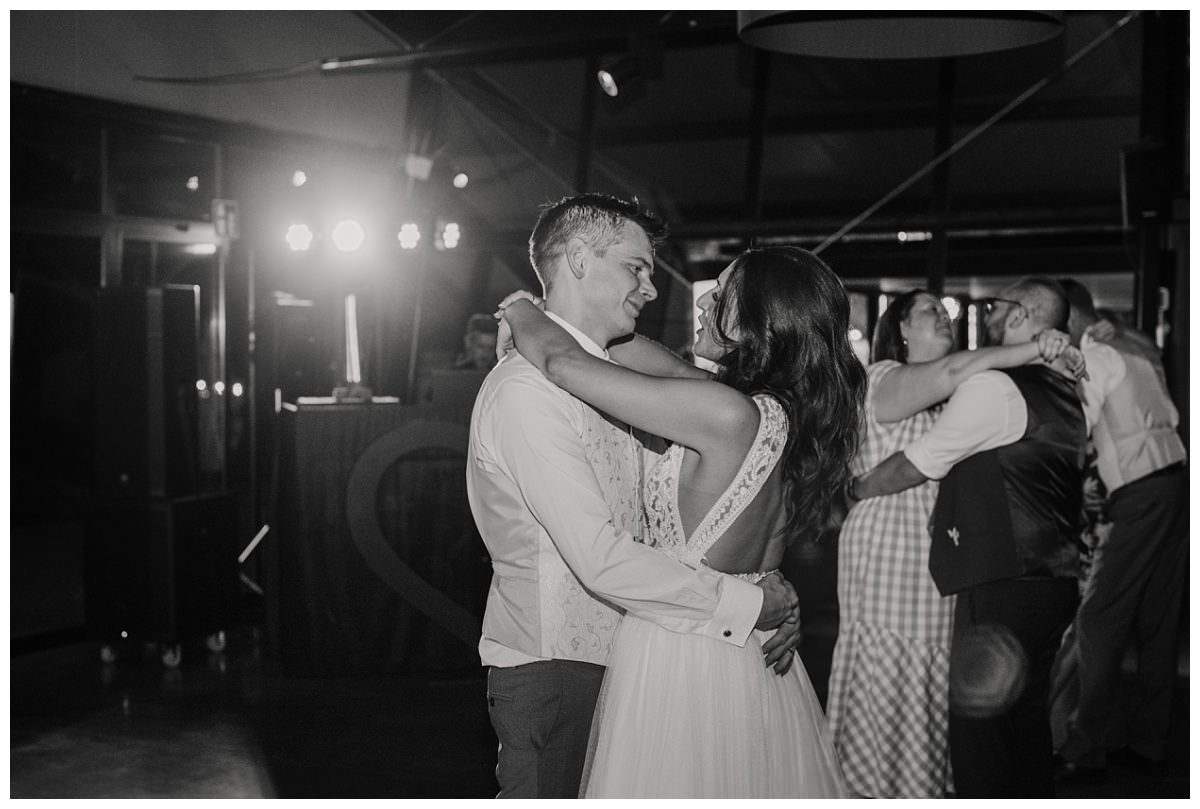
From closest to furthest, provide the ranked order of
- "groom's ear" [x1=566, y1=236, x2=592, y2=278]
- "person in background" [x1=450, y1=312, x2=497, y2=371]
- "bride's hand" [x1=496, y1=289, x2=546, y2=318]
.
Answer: "groom's ear" [x1=566, y1=236, x2=592, y2=278], "bride's hand" [x1=496, y1=289, x2=546, y2=318], "person in background" [x1=450, y1=312, x2=497, y2=371]

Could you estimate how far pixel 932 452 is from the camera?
3.12 metres

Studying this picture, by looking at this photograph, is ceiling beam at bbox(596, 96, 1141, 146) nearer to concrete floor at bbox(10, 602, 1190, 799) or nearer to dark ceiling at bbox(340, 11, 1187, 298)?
dark ceiling at bbox(340, 11, 1187, 298)

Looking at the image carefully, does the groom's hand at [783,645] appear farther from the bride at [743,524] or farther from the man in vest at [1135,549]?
the man in vest at [1135,549]

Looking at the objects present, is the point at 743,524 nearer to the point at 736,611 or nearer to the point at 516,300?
the point at 736,611

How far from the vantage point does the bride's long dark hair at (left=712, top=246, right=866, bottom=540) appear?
2.12m

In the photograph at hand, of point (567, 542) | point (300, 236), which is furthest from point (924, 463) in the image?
point (300, 236)

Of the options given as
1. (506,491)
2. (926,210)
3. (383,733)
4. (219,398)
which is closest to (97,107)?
(219,398)

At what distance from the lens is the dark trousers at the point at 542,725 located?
2111 mm

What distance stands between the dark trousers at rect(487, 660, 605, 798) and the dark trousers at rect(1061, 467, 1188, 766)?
2.54 meters

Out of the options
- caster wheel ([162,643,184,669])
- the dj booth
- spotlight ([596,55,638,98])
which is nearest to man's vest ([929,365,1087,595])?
the dj booth

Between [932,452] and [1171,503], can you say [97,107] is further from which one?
[1171,503]

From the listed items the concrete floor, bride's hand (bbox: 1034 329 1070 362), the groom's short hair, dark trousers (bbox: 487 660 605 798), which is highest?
the groom's short hair

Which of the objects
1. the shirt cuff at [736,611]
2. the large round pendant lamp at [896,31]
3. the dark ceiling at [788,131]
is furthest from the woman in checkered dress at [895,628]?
the dark ceiling at [788,131]
